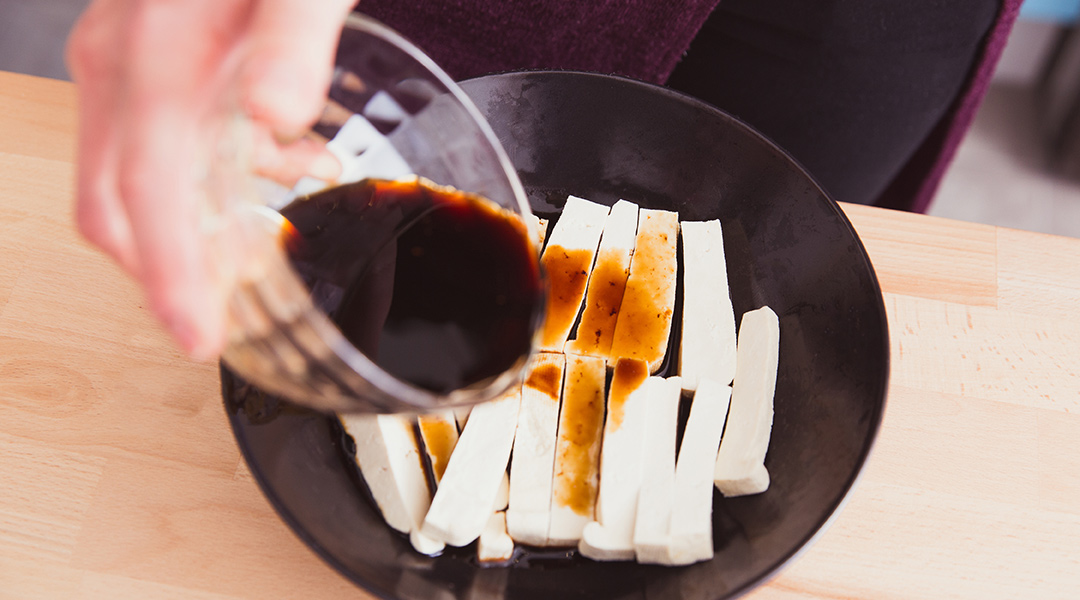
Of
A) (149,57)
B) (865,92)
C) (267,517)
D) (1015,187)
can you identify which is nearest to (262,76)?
(149,57)

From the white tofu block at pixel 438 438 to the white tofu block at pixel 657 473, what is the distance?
0.73ft

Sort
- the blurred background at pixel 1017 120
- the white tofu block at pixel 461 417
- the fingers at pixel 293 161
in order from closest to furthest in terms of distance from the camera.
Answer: the fingers at pixel 293 161 → the white tofu block at pixel 461 417 → the blurred background at pixel 1017 120

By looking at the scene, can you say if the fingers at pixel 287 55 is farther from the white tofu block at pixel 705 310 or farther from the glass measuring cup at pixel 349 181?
the white tofu block at pixel 705 310

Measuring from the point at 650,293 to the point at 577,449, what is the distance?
0.24 m

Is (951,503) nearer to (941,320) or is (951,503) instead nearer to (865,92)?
(941,320)

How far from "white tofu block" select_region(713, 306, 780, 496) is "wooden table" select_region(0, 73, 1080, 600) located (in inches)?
5.0

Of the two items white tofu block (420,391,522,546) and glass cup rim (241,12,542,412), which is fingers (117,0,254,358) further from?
white tofu block (420,391,522,546)

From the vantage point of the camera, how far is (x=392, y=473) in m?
0.74

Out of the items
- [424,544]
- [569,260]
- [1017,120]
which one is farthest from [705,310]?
[1017,120]

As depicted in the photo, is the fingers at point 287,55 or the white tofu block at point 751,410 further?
the white tofu block at point 751,410

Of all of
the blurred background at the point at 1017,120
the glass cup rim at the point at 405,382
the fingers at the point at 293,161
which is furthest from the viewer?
the blurred background at the point at 1017,120

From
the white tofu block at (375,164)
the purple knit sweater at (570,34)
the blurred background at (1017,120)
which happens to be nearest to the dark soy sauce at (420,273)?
the white tofu block at (375,164)

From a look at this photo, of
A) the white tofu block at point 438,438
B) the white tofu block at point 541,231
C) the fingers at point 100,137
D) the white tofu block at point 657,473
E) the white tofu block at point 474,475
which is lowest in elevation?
the white tofu block at point 438,438

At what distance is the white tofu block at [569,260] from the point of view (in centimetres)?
91
